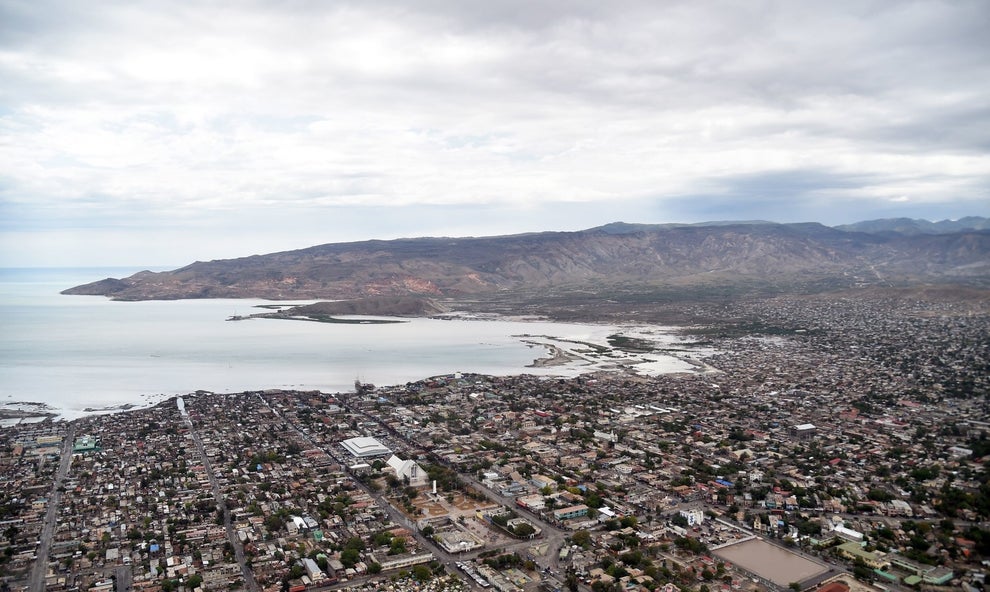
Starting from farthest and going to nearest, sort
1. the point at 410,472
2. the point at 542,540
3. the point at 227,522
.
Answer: the point at 410,472 → the point at 227,522 → the point at 542,540

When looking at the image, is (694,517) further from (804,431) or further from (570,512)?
(804,431)

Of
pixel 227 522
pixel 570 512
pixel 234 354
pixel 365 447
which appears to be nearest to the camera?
pixel 227 522

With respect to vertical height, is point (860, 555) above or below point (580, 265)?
below

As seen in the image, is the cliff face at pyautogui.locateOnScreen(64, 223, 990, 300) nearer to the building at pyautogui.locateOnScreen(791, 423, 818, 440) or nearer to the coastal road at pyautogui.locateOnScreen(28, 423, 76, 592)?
the building at pyautogui.locateOnScreen(791, 423, 818, 440)

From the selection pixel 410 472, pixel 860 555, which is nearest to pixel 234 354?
pixel 410 472

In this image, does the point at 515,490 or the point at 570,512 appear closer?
the point at 570,512

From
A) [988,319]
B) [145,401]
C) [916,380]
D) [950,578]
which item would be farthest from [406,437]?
[988,319]

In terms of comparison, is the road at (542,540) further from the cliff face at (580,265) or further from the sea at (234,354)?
the cliff face at (580,265)

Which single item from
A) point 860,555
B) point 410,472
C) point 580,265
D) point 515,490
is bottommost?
point 860,555
